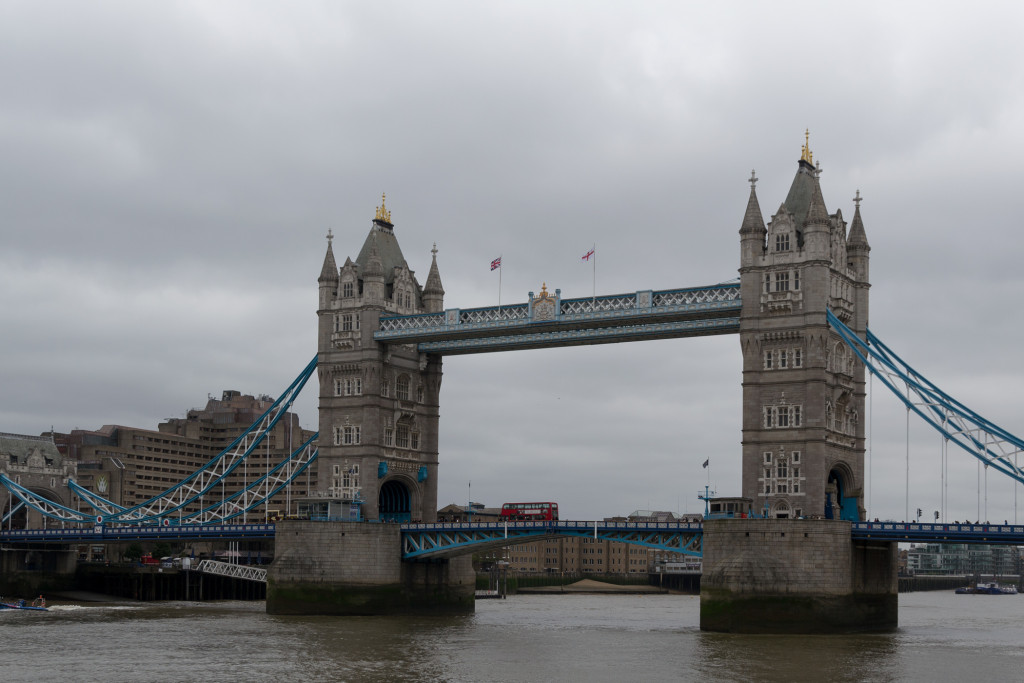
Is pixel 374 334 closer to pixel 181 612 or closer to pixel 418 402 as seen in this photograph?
pixel 418 402

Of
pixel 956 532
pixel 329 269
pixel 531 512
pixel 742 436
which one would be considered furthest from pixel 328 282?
pixel 956 532

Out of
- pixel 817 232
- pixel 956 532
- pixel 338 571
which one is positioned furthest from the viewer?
pixel 338 571

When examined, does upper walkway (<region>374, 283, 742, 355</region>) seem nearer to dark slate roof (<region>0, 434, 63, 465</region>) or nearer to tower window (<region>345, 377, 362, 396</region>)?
tower window (<region>345, 377, 362, 396</region>)

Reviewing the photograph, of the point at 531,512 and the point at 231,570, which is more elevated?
the point at 531,512

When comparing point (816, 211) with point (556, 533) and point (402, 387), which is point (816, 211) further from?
point (402, 387)

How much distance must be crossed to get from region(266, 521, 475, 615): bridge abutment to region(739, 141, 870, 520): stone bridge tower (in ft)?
85.3

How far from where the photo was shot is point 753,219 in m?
88.3

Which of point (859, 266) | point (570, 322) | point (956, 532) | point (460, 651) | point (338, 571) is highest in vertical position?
point (859, 266)

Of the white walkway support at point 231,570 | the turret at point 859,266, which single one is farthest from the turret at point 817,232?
the white walkway support at point 231,570

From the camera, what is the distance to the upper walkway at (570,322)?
8988cm

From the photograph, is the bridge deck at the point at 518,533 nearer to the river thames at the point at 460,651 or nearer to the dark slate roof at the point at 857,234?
the river thames at the point at 460,651

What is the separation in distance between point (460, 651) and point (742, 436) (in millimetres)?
26375

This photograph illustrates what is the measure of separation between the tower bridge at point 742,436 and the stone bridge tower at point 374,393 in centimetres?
15

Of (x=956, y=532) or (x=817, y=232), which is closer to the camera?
(x=956, y=532)
